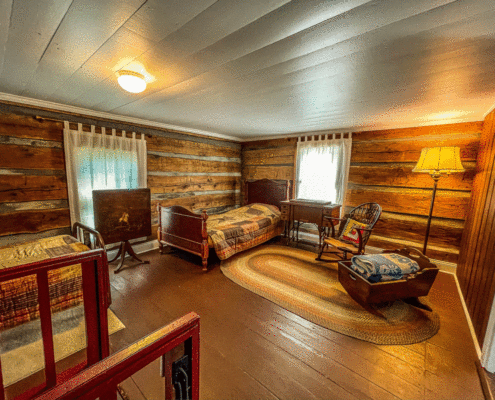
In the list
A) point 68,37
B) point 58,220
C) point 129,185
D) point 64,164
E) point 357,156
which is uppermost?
point 68,37

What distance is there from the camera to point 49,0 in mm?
1083

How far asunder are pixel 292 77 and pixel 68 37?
1.60m

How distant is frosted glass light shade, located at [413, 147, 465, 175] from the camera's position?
267 cm

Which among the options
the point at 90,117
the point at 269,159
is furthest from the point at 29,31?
the point at 269,159

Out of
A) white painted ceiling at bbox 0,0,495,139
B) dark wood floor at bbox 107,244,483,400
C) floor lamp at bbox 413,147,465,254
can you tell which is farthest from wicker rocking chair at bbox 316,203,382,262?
white painted ceiling at bbox 0,0,495,139

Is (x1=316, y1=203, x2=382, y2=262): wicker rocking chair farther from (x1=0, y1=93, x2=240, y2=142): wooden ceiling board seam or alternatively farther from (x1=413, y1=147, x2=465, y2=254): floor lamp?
(x1=0, y1=93, x2=240, y2=142): wooden ceiling board seam

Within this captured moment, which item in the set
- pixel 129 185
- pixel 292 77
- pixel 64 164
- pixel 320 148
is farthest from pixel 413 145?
pixel 64 164

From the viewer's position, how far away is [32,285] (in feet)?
5.99

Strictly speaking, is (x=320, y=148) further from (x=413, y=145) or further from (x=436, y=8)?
(x=436, y=8)

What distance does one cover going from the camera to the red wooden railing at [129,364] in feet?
1.54

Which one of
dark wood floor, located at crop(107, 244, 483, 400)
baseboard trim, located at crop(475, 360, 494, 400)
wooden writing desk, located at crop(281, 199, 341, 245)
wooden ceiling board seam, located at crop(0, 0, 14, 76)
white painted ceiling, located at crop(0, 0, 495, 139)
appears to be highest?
white painted ceiling, located at crop(0, 0, 495, 139)

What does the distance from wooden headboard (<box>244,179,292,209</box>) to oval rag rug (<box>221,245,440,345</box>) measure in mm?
1382

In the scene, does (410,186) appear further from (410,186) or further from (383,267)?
A: (383,267)

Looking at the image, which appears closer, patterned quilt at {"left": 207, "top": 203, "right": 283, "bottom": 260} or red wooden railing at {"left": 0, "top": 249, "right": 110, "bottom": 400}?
red wooden railing at {"left": 0, "top": 249, "right": 110, "bottom": 400}
